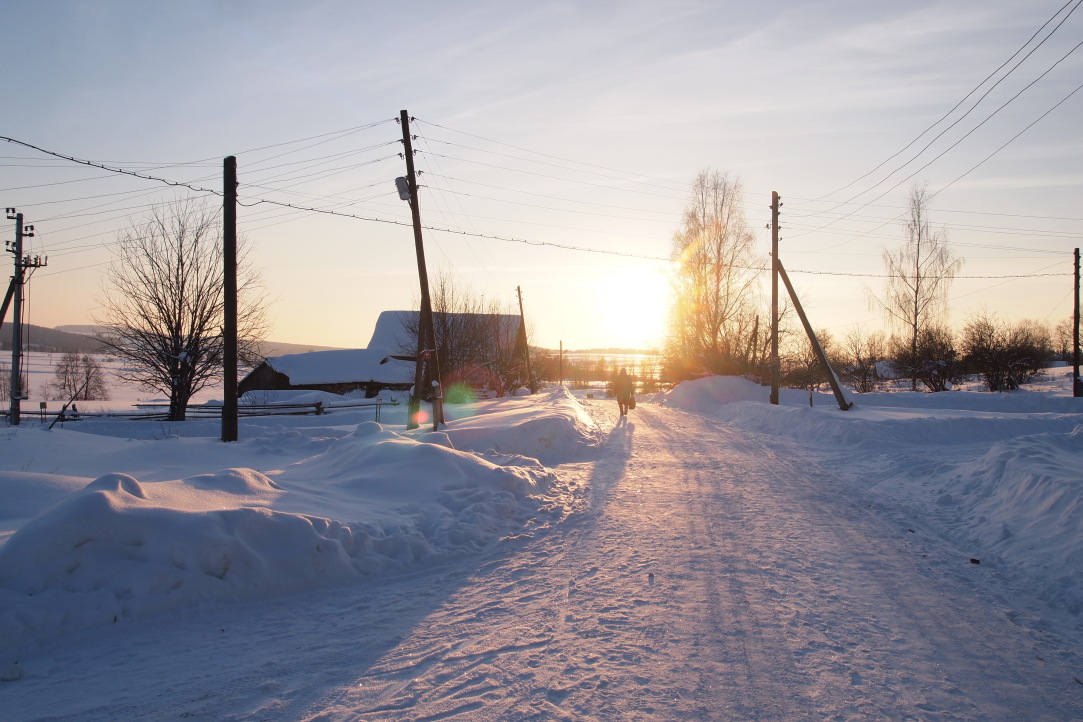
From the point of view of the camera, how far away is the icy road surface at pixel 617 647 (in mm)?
3418

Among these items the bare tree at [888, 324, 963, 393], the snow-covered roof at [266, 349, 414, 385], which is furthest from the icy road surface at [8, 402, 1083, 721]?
the snow-covered roof at [266, 349, 414, 385]

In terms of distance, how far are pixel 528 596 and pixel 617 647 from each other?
1.23 m

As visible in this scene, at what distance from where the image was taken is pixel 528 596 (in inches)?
207

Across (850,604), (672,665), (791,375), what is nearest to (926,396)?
(791,375)

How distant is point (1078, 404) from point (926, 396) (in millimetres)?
4949

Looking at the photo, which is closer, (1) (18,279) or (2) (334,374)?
(1) (18,279)

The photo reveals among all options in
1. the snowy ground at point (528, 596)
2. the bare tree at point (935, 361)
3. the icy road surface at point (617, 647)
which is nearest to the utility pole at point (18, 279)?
the snowy ground at point (528, 596)

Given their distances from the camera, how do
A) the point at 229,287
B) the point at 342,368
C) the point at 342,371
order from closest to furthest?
the point at 229,287
the point at 342,371
the point at 342,368

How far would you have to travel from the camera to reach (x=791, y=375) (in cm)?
4231

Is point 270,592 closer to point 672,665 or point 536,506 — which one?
point 672,665

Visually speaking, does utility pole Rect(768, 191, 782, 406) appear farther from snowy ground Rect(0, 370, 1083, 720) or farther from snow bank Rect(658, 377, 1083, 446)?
snowy ground Rect(0, 370, 1083, 720)

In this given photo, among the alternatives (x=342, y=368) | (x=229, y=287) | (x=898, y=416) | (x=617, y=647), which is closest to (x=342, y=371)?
(x=342, y=368)

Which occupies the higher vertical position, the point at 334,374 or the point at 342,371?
the point at 342,371

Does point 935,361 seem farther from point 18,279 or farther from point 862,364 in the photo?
point 18,279
